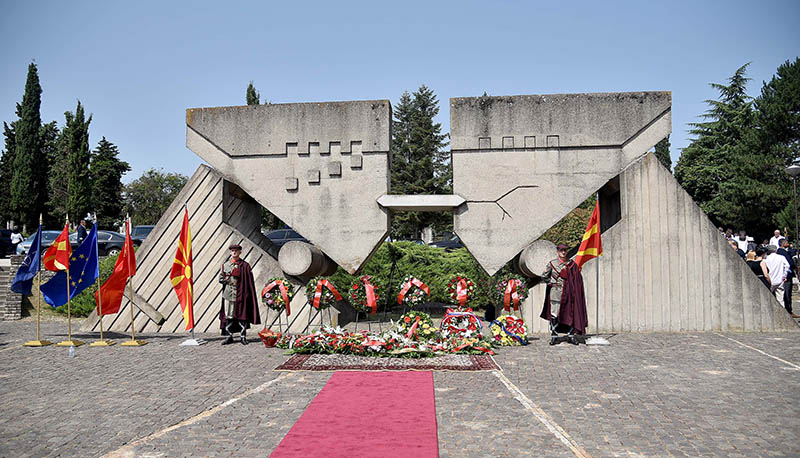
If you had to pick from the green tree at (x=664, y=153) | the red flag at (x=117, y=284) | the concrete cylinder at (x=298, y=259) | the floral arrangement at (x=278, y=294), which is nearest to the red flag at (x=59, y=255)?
the red flag at (x=117, y=284)

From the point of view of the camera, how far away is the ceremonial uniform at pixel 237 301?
1027 centimetres

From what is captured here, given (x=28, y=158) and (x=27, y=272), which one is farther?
(x=28, y=158)

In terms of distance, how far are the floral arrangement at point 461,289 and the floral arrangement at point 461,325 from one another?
0.22 m

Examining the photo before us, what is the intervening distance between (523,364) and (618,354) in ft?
5.53

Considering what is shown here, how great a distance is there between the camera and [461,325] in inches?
387

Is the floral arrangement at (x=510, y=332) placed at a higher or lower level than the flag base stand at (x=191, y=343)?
higher

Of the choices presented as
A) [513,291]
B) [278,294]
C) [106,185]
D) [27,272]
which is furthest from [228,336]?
[106,185]

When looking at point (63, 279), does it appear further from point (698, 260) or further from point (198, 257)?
point (698, 260)

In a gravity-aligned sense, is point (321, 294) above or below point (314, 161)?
below

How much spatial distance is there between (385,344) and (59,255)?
621cm

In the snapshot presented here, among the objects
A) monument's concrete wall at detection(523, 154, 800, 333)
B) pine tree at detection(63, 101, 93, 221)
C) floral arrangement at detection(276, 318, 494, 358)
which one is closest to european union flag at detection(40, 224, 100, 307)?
floral arrangement at detection(276, 318, 494, 358)

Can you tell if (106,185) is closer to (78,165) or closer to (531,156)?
(78,165)

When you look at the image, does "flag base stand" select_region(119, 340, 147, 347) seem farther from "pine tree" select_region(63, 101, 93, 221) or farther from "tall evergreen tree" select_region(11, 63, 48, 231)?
"tall evergreen tree" select_region(11, 63, 48, 231)

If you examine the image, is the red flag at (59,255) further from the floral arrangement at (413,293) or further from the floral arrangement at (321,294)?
the floral arrangement at (413,293)
